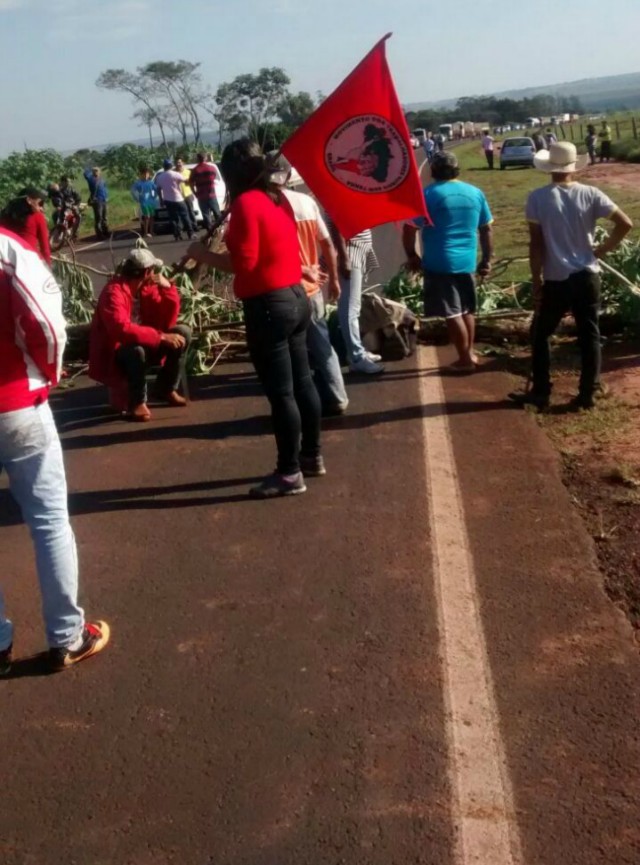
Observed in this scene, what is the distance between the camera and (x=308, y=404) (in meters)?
5.66

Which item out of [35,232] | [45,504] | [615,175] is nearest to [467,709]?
[45,504]

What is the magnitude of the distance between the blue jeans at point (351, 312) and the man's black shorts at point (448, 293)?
1.73 ft

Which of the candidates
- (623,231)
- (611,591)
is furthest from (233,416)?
(611,591)

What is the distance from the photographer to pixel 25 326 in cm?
356

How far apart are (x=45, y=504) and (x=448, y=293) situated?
15.2ft

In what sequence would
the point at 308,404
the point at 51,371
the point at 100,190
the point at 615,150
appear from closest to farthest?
the point at 51,371, the point at 308,404, the point at 100,190, the point at 615,150

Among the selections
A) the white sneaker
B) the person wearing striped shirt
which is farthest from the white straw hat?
the white sneaker

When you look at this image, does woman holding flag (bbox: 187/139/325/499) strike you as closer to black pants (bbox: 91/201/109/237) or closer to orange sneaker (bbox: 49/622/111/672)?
orange sneaker (bbox: 49/622/111/672)

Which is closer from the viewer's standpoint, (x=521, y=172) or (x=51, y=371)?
(x=51, y=371)

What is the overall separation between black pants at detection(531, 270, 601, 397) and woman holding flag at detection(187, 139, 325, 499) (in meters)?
1.97

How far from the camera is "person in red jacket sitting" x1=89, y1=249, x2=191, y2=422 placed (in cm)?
724

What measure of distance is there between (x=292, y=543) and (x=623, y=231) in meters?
3.32

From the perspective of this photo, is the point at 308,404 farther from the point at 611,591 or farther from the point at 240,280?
the point at 611,591

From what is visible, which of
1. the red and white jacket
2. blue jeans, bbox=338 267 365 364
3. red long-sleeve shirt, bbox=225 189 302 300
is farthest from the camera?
blue jeans, bbox=338 267 365 364
